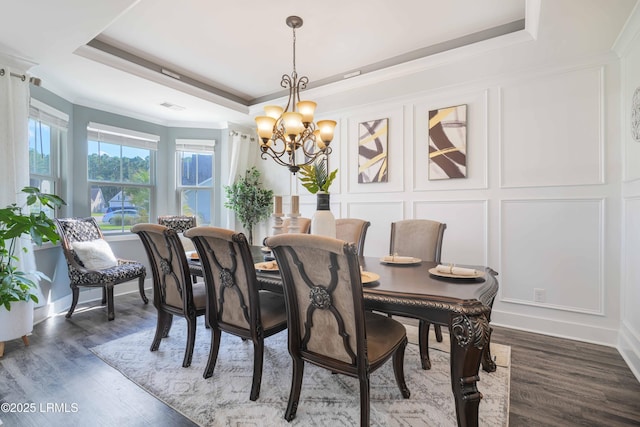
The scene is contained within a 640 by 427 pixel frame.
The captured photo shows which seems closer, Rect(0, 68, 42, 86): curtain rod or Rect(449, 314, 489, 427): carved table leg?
Rect(449, 314, 489, 427): carved table leg

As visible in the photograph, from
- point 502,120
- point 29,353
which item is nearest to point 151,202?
point 29,353

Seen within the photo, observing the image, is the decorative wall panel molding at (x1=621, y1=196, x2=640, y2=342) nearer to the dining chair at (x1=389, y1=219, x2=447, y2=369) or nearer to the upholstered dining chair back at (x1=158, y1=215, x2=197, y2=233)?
the dining chair at (x1=389, y1=219, x2=447, y2=369)

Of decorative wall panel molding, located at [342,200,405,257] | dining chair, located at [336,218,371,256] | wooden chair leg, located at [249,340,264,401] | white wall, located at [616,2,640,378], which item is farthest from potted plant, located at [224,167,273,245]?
white wall, located at [616,2,640,378]

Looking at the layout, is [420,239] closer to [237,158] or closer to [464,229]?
[464,229]

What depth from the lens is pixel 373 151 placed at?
4.09 meters

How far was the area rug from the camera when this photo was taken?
1737 mm

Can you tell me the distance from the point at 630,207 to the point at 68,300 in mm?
5620

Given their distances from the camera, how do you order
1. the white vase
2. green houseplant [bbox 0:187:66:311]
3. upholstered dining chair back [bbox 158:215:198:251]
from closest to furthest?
1. green houseplant [bbox 0:187:66:311]
2. the white vase
3. upholstered dining chair back [bbox 158:215:198:251]

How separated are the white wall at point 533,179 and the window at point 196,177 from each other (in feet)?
8.43

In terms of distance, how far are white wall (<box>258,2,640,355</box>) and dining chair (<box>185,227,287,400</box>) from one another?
2.37m

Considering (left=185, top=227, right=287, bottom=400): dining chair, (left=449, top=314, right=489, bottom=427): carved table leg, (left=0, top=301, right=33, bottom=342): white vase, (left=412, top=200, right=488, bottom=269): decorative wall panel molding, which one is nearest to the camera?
(left=449, top=314, right=489, bottom=427): carved table leg

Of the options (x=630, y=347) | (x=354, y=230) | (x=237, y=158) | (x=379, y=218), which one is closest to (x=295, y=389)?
(x=354, y=230)

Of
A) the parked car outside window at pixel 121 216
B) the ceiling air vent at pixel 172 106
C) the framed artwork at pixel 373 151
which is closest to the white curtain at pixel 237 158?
the ceiling air vent at pixel 172 106

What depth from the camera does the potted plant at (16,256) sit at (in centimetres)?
223
